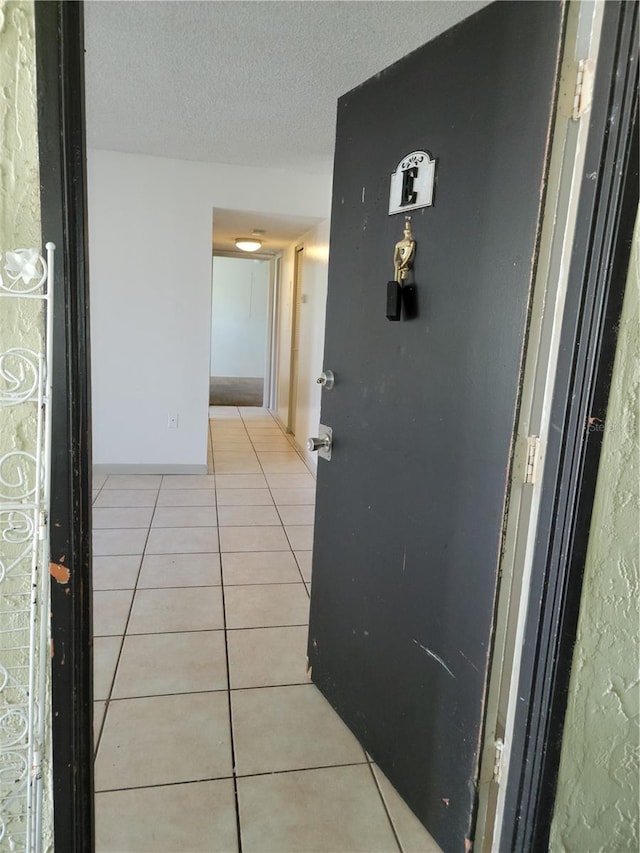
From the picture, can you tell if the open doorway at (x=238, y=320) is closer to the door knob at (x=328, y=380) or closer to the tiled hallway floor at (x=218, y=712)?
the tiled hallway floor at (x=218, y=712)

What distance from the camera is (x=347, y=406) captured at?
5.27ft

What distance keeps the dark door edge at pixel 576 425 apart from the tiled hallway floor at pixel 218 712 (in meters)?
0.46

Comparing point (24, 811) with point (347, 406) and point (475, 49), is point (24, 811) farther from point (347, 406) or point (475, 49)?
point (475, 49)

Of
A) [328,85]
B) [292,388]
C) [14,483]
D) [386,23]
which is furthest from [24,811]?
[292,388]

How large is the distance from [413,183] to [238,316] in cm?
964

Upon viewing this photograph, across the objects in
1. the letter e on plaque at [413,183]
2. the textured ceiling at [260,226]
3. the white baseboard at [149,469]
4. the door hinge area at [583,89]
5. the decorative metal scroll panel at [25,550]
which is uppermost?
the textured ceiling at [260,226]

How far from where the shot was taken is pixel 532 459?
106cm

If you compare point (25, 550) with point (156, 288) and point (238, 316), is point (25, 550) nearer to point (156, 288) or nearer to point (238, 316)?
point (156, 288)

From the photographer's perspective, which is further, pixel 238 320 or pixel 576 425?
pixel 238 320

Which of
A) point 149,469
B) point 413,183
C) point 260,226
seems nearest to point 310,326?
point 260,226

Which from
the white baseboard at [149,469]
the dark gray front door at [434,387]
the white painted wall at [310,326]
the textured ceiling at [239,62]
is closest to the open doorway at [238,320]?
the white painted wall at [310,326]

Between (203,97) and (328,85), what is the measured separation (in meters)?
0.68

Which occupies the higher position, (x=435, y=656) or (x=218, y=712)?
(x=435, y=656)

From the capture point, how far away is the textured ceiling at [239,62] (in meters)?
Answer: 2.05
